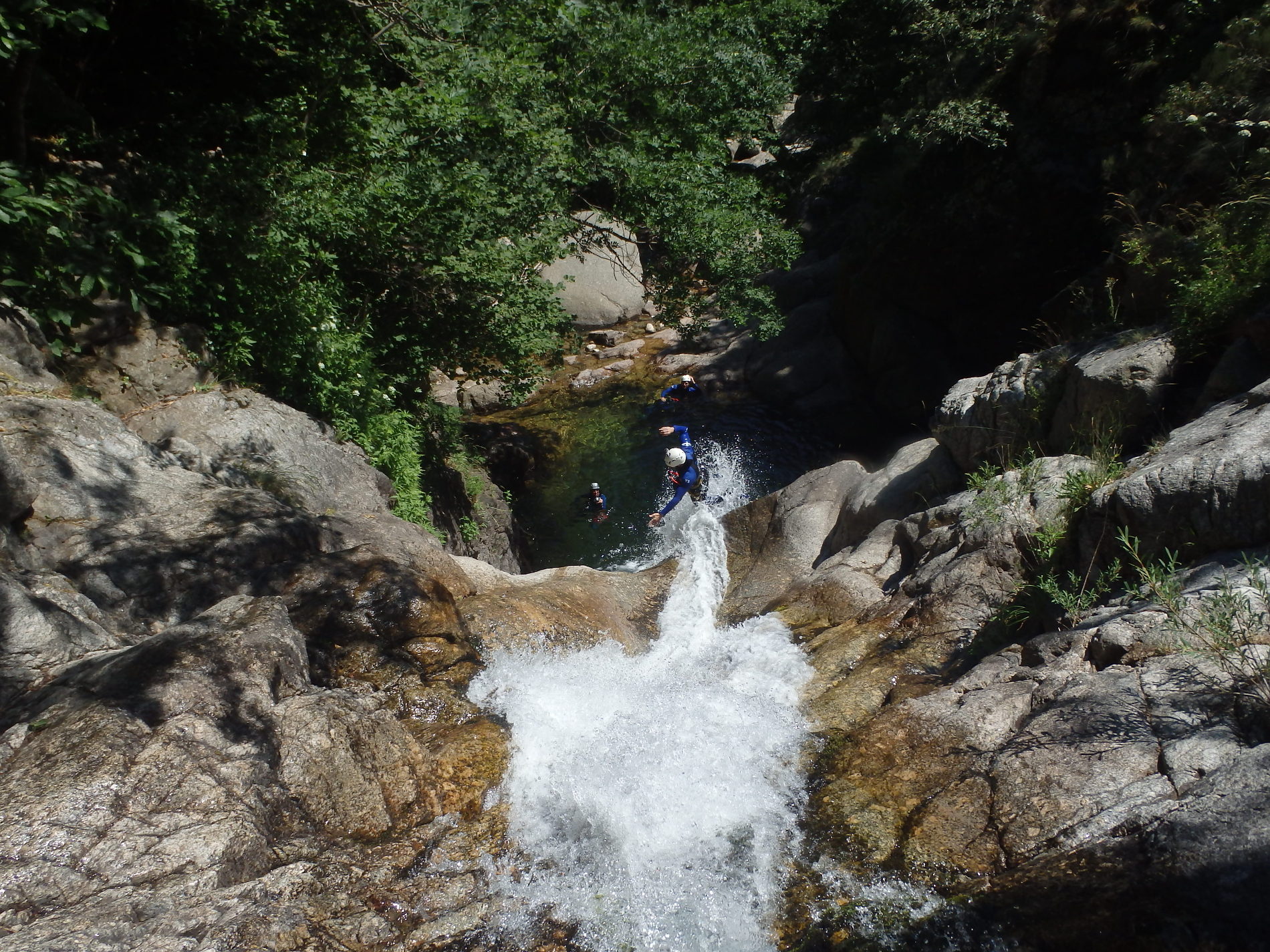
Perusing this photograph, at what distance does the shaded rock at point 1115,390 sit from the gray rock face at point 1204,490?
0.92 m

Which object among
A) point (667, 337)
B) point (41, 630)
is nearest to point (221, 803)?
point (41, 630)

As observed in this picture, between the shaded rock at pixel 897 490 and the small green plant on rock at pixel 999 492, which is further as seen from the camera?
the shaded rock at pixel 897 490

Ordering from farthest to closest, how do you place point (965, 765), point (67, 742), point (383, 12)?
point (383, 12) → point (965, 765) → point (67, 742)

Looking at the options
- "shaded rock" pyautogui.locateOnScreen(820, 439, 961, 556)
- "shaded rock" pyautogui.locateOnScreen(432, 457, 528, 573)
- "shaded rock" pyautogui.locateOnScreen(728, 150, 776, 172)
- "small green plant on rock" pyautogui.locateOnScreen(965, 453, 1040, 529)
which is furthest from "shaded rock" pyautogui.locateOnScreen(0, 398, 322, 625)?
"shaded rock" pyautogui.locateOnScreen(728, 150, 776, 172)

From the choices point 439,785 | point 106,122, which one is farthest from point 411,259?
point 439,785

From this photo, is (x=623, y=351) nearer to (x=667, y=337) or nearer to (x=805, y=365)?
(x=667, y=337)

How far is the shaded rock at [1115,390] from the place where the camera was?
625 cm

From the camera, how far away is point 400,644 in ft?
17.9

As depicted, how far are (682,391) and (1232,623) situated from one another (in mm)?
14264

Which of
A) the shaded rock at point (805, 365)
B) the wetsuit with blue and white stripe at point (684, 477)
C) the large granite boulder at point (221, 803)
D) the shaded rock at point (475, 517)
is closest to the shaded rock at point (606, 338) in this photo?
the shaded rock at point (805, 365)

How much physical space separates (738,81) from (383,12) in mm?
9705

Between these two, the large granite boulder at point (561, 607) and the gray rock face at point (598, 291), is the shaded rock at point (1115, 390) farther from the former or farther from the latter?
the gray rock face at point (598, 291)

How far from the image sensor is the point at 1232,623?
3709 mm

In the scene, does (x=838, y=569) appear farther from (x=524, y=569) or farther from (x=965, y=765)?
(x=524, y=569)
